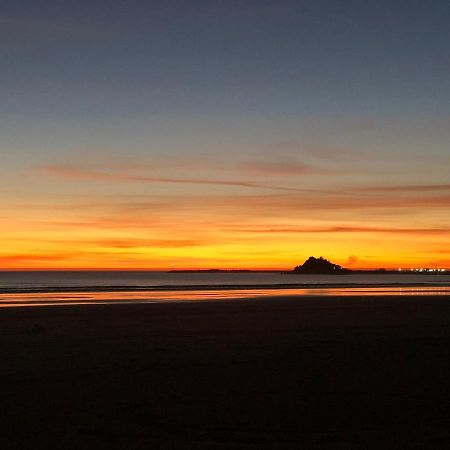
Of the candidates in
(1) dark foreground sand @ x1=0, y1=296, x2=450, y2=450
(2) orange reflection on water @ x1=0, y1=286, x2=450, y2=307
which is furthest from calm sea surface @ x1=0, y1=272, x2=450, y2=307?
(1) dark foreground sand @ x1=0, y1=296, x2=450, y2=450

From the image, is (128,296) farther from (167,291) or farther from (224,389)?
(224,389)

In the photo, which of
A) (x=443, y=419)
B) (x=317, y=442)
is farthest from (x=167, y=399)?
(x=443, y=419)

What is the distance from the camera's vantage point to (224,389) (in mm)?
12039

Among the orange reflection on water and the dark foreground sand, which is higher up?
the orange reflection on water

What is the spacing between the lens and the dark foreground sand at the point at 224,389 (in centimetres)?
899

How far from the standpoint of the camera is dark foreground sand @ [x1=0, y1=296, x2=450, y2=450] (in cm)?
899

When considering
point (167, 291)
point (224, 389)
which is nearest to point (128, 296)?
point (167, 291)

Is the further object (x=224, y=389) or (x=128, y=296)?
(x=128, y=296)

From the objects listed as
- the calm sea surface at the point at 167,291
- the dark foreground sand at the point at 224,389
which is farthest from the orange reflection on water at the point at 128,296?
the dark foreground sand at the point at 224,389

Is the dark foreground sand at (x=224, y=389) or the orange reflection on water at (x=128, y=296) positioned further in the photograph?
the orange reflection on water at (x=128, y=296)

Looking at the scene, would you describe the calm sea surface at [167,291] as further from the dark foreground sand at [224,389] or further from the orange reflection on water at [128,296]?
the dark foreground sand at [224,389]

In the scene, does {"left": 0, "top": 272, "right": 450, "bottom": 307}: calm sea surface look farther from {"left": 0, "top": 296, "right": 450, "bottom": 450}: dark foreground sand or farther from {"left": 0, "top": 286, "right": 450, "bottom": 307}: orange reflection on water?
{"left": 0, "top": 296, "right": 450, "bottom": 450}: dark foreground sand

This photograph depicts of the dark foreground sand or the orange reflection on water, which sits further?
the orange reflection on water

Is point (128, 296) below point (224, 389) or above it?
above
